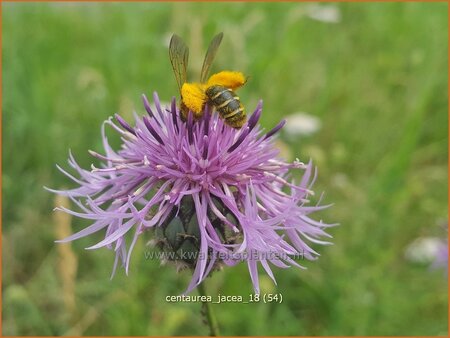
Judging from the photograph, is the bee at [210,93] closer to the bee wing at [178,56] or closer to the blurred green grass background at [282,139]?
the bee wing at [178,56]

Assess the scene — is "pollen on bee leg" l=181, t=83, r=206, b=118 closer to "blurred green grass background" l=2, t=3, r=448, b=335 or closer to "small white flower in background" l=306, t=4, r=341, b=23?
"blurred green grass background" l=2, t=3, r=448, b=335

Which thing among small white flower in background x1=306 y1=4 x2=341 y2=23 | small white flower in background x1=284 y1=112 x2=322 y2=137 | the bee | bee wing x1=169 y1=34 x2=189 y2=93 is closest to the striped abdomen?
the bee

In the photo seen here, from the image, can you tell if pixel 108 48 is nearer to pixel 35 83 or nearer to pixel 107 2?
pixel 35 83

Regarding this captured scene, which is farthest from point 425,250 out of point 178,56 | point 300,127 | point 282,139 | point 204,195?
point 178,56

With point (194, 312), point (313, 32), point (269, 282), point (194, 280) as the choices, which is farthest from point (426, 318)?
point (313, 32)

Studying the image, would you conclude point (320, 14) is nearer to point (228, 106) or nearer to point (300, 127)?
point (300, 127)

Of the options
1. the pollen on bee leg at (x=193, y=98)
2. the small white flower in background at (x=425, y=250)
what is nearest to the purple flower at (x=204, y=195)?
the pollen on bee leg at (x=193, y=98)
